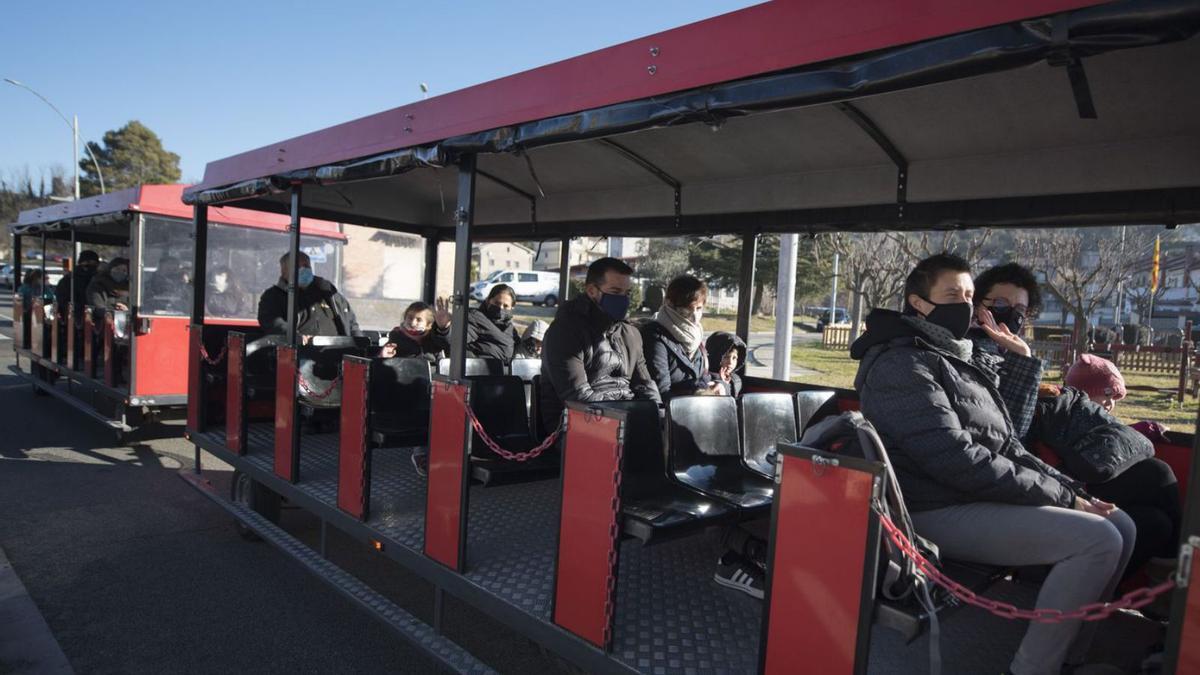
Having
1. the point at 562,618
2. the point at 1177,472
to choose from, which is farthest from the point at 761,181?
the point at 562,618

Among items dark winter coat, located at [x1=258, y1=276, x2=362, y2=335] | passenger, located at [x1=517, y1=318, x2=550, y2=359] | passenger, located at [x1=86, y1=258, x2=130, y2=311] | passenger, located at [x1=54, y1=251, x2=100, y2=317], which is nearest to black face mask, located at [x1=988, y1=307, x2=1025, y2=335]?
passenger, located at [x1=517, y1=318, x2=550, y2=359]

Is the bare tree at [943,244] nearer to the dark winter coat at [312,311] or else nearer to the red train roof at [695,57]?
the dark winter coat at [312,311]

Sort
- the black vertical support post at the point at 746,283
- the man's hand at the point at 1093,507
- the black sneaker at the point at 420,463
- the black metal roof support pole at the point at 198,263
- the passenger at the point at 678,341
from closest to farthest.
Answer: the man's hand at the point at 1093,507
the passenger at the point at 678,341
the black sneaker at the point at 420,463
the black vertical support post at the point at 746,283
the black metal roof support pole at the point at 198,263

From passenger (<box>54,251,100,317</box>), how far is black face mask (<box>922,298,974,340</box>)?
32.0 feet

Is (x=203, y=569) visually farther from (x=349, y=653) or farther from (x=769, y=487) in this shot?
(x=769, y=487)

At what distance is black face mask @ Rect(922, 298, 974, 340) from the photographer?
8.36ft

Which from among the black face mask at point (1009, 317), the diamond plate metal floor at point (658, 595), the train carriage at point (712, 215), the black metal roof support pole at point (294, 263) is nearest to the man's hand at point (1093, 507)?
the diamond plate metal floor at point (658, 595)

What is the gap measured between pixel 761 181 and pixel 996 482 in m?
2.76

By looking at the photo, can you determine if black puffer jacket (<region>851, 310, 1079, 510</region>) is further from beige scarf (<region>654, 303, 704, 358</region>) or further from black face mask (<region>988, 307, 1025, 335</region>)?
beige scarf (<region>654, 303, 704, 358</region>)

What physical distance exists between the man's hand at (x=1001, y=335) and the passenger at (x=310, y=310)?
15.2 ft

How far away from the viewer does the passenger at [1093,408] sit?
3.04m

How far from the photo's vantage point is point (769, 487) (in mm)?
3490

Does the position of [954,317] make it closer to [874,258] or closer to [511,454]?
[511,454]

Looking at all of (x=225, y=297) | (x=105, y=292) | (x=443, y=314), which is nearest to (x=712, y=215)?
(x=443, y=314)
